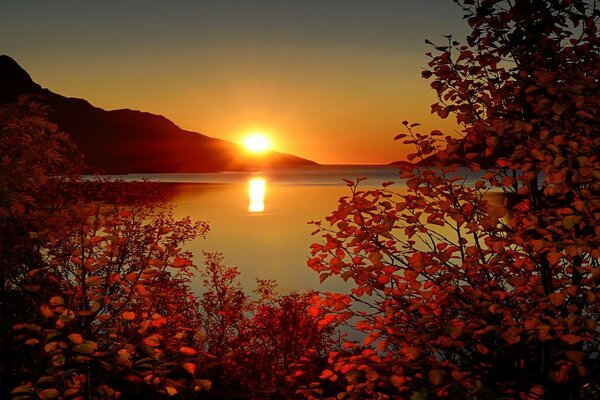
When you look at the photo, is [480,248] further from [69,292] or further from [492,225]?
[69,292]

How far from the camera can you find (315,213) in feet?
476

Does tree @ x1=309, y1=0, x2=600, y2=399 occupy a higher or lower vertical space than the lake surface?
higher

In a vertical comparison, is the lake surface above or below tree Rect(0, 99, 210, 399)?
below

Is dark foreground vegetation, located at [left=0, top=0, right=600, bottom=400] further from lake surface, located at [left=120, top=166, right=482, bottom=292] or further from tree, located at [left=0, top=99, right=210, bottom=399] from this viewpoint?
lake surface, located at [left=120, top=166, right=482, bottom=292]

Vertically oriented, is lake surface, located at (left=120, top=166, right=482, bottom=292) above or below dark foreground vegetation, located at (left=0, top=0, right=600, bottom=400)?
below

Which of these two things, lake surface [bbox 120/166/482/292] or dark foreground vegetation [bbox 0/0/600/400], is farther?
lake surface [bbox 120/166/482/292]

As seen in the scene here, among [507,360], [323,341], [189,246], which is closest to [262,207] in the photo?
[189,246]

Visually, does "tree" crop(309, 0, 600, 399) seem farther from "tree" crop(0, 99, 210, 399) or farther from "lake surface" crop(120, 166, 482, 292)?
"lake surface" crop(120, 166, 482, 292)

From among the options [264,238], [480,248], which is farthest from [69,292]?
[264,238]

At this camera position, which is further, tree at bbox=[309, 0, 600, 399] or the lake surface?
the lake surface

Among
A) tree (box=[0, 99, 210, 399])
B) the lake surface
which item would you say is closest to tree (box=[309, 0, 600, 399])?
tree (box=[0, 99, 210, 399])

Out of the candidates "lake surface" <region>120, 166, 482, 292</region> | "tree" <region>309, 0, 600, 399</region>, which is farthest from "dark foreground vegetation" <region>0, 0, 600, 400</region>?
"lake surface" <region>120, 166, 482, 292</region>

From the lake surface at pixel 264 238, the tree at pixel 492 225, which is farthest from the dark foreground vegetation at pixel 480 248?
the lake surface at pixel 264 238

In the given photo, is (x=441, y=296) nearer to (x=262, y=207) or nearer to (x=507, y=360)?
(x=507, y=360)
